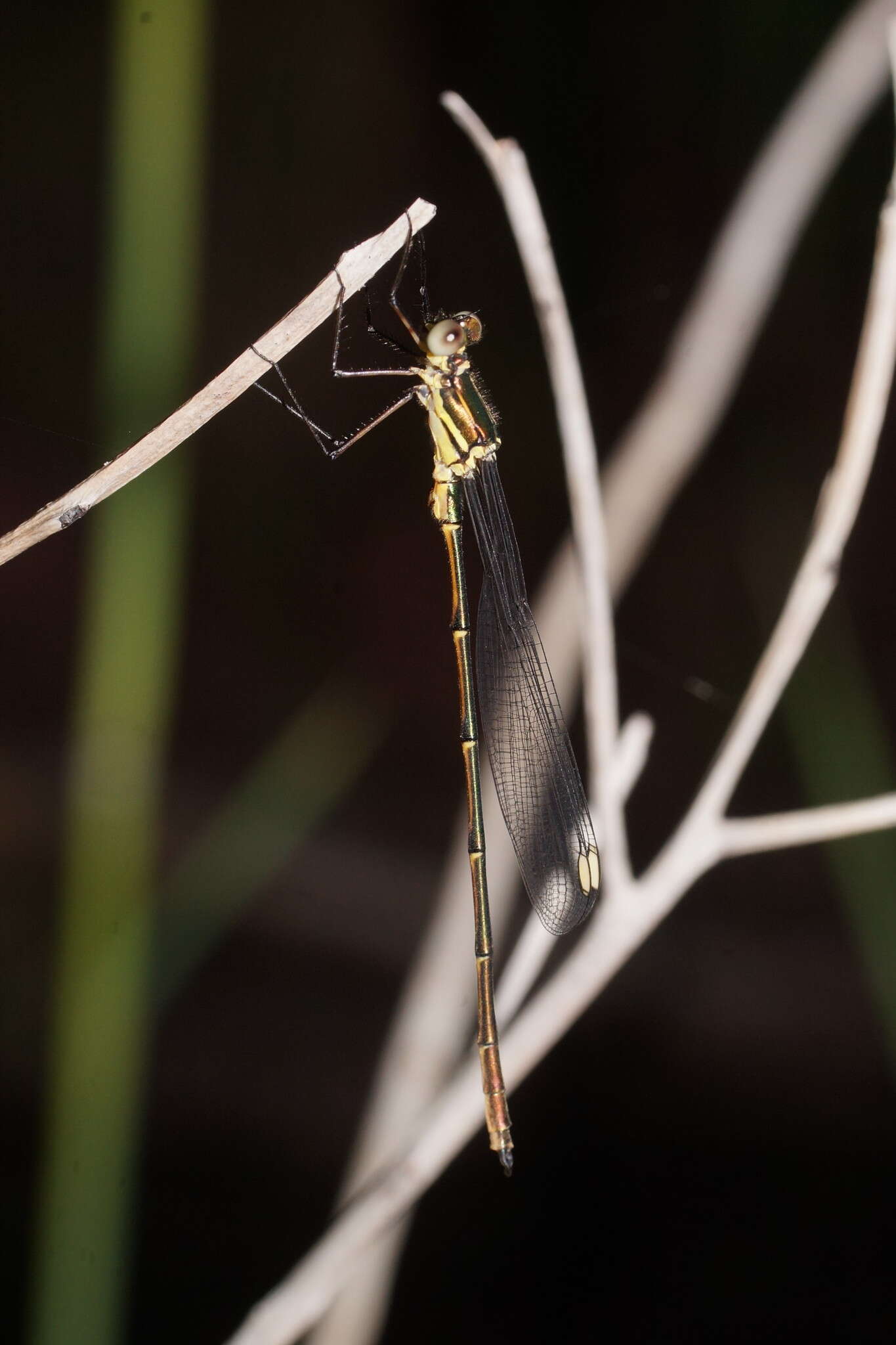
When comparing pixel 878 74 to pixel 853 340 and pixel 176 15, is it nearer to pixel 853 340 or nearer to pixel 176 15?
pixel 853 340

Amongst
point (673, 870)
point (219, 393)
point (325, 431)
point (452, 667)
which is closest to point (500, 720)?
point (452, 667)

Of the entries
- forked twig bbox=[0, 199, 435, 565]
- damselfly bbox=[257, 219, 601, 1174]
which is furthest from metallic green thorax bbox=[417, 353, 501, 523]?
forked twig bbox=[0, 199, 435, 565]

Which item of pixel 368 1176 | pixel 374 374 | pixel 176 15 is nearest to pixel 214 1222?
pixel 368 1176

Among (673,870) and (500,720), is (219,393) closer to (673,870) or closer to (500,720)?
(500,720)

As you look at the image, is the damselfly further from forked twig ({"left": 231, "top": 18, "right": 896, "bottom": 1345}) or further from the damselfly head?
forked twig ({"left": 231, "top": 18, "right": 896, "bottom": 1345})

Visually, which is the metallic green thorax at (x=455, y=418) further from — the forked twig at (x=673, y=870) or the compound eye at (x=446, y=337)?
the forked twig at (x=673, y=870)

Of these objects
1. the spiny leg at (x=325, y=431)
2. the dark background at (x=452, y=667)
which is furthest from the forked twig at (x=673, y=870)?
the spiny leg at (x=325, y=431)

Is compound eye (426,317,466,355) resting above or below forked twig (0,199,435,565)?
above

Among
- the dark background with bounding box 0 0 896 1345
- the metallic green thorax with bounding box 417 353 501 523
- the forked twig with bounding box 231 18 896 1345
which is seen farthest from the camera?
the forked twig with bounding box 231 18 896 1345
